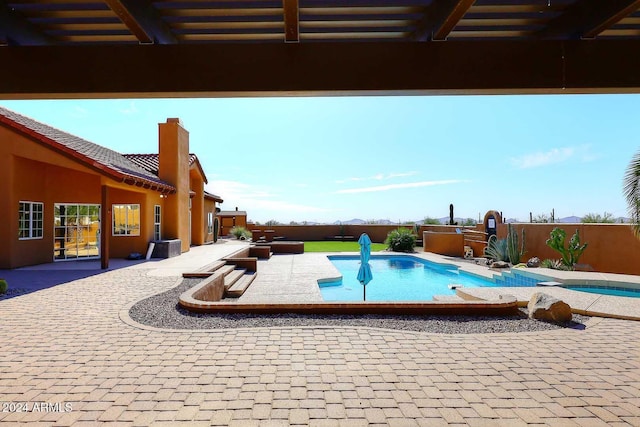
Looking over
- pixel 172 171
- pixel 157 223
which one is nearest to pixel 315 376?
pixel 157 223

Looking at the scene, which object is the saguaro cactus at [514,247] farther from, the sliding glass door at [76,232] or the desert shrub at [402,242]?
the sliding glass door at [76,232]

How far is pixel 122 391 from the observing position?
3.46 m

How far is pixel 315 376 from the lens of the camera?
12.4 feet

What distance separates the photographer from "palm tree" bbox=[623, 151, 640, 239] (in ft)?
28.2

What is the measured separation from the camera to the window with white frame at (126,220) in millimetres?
14797

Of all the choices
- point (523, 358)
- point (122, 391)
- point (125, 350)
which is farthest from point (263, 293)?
point (523, 358)

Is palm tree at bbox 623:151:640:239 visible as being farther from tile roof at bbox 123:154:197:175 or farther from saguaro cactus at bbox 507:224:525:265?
tile roof at bbox 123:154:197:175

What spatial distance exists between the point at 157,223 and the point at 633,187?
18.0 meters

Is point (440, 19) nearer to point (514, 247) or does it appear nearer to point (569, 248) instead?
point (569, 248)

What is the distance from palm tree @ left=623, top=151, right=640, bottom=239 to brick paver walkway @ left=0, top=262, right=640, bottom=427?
485 cm

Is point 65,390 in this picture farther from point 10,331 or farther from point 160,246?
point 160,246

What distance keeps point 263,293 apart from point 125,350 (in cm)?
475

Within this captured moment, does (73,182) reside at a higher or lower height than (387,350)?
higher

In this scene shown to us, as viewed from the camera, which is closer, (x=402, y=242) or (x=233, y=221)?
(x=402, y=242)
